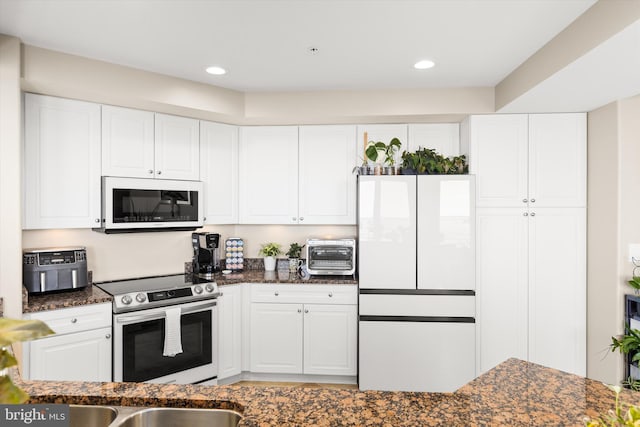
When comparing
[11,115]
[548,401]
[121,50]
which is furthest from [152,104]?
[548,401]

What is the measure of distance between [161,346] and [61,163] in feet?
4.83

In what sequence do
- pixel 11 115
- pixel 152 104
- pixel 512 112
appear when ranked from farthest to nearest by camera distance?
pixel 512 112
pixel 152 104
pixel 11 115

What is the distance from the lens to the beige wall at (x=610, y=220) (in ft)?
9.21

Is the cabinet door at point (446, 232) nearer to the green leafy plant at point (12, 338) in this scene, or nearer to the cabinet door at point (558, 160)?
the cabinet door at point (558, 160)

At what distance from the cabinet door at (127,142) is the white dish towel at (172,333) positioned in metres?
1.10

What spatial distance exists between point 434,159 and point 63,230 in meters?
2.99

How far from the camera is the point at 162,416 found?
3.90 ft

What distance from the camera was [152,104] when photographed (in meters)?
3.05

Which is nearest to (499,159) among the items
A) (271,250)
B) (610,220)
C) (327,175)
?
(610,220)

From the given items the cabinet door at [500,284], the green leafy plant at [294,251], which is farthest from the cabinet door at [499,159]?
the green leafy plant at [294,251]

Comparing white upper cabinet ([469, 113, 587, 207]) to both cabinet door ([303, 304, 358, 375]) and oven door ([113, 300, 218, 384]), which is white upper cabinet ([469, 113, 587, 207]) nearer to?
cabinet door ([303, 304, 358, 375])

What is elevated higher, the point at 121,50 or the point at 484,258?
the point at 121,50

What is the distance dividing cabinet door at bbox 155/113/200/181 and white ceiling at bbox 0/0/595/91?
1.54ft

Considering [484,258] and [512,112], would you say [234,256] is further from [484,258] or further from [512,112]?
[512,112]
